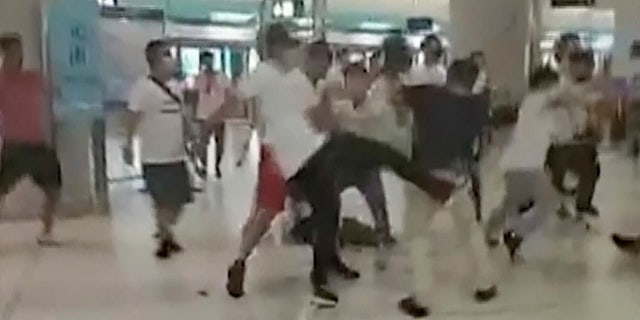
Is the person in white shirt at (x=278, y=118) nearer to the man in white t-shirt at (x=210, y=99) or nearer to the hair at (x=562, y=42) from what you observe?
the man in white t-shirt at (x=210, y=99)

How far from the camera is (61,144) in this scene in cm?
126

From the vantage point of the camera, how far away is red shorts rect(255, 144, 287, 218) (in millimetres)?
1278

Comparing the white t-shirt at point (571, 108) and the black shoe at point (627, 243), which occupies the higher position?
the white t-shirt at point (571, 108)

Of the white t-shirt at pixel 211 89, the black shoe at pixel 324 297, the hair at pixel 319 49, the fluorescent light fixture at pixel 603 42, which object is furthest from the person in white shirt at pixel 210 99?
the fluorescent light fixture at pixel 603 42

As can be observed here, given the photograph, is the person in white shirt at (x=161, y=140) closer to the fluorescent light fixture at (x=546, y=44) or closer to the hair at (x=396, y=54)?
the hair at (x=396, y=54)

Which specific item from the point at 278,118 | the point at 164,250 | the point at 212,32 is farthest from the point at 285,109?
the point at 164,250

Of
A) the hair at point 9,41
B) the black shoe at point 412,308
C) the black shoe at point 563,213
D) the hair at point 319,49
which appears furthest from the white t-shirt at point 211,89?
the black shoe at point 563,213

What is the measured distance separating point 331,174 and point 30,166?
1.18 ft

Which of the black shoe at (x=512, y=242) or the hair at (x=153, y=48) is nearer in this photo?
the hair at (x=153, y=48)

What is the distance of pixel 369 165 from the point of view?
1.31 m

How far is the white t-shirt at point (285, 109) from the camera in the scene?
127 cm

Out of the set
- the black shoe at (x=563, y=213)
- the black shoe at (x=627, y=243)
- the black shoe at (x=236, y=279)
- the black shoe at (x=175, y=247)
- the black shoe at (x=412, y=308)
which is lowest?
the black shoe at (x=412, y=308)

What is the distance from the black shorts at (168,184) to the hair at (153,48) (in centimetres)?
13

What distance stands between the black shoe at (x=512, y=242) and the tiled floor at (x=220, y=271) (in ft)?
0.04
